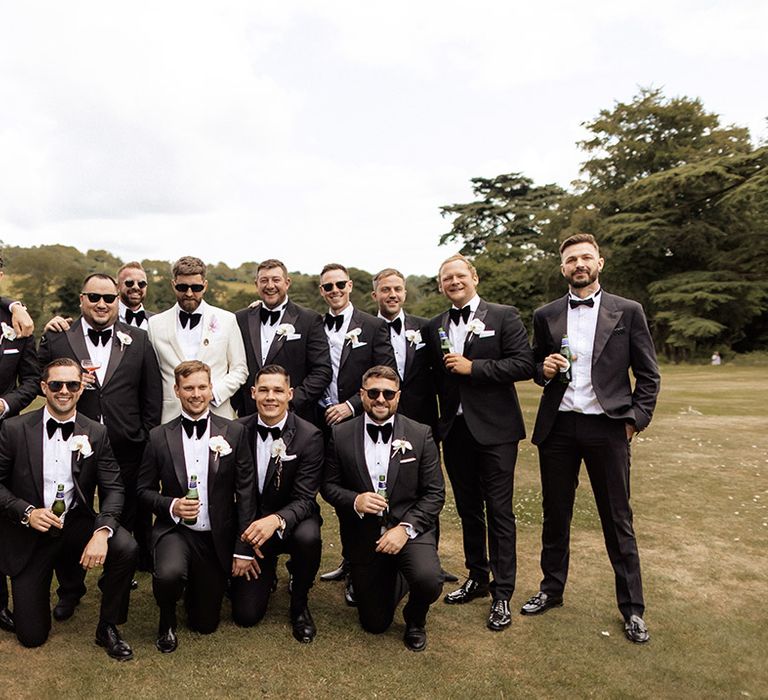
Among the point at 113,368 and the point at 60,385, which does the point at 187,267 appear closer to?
the point at 113,368

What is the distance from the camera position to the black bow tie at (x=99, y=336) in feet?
18.8

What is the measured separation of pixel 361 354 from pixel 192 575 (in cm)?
254

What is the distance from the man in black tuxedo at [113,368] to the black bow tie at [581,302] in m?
3.90

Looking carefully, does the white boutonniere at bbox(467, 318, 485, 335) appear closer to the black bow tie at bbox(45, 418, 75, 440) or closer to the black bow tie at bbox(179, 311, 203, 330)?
the black bow tie at bbox(179, 311, 203, 330)

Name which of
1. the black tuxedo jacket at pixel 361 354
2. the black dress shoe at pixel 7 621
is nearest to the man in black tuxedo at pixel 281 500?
the black tuxedo jacket at pixel 361 354

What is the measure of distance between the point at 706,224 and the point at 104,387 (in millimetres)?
48999

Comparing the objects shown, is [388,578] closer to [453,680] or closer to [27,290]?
[453,680]

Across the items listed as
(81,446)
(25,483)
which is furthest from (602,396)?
(25,483)

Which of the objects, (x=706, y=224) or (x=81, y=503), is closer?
(x=81, y=503)

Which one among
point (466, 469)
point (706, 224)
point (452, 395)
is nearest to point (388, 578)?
point (466, 469)

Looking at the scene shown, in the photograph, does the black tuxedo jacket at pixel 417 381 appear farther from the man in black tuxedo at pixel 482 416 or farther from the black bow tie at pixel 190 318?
the black bow tie at pixel 190 318

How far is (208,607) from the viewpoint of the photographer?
5023 millimetres

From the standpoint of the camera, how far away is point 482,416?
558 cm

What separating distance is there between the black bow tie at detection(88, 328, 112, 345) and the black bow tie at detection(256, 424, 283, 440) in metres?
1.65
